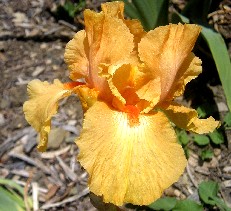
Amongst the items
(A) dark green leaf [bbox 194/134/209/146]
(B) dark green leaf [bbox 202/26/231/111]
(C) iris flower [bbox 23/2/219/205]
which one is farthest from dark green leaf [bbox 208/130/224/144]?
(C) iris flower [bbox 23/2/219/205]

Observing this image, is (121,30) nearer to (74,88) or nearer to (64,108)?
(74,88)

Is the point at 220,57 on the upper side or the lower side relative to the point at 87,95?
lower

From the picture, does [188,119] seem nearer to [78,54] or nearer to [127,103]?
[127,103]

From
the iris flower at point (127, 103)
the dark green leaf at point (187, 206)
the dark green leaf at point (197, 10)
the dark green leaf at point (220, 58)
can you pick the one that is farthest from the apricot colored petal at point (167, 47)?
the dark green leaf at point (197, 10)

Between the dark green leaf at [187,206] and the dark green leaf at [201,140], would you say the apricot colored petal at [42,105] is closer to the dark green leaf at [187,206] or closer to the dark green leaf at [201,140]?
the dark green leaf at [187,206]

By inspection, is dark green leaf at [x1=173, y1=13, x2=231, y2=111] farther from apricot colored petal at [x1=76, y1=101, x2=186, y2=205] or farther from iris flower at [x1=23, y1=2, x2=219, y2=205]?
apricot colored petal at [x1=76, y1=101, x2=186, y2=205]

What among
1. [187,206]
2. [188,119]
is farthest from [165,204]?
[188,119]
